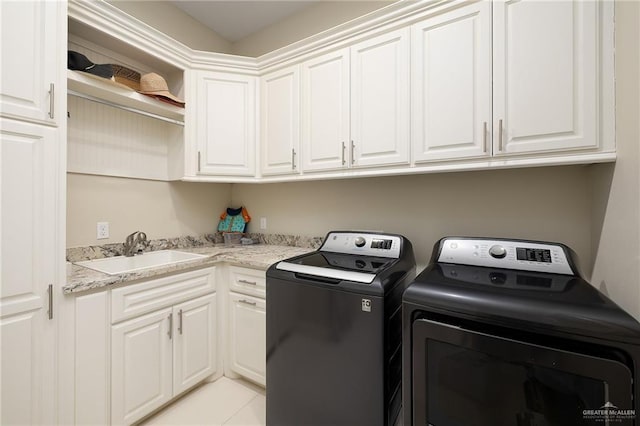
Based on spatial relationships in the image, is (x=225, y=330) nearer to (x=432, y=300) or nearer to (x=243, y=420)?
(x=243, y=420)

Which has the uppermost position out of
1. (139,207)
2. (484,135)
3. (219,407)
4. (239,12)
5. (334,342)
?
(239,12)

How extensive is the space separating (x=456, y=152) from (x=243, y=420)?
1962 millimetres

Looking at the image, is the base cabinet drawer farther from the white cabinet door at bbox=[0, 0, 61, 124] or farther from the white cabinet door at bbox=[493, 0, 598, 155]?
the white cabinet door at bbox=[493, 0, 598, 155]

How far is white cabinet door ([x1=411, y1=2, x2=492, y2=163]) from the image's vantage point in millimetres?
1379

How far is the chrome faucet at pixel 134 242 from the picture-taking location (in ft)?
6.42

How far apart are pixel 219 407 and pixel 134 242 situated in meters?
1.26

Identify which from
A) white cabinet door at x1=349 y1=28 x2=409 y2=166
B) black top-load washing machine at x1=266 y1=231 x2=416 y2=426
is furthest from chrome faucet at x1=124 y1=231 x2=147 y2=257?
white cabinet door at x1=349 y1=28 x2=409 y2=166

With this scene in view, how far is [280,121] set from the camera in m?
2.10

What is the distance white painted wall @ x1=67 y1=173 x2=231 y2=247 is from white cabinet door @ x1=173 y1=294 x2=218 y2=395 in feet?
2.40

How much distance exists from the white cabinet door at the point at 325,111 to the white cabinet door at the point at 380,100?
0.07m

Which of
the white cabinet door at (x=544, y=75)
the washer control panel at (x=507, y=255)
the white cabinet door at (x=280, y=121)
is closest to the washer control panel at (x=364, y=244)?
the washer control panel at (x=507, y=255)

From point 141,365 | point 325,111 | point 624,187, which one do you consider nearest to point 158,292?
point 141,365

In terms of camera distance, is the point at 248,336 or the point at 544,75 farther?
the point at 248,336

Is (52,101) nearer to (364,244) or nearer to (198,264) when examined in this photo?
(198,264)
